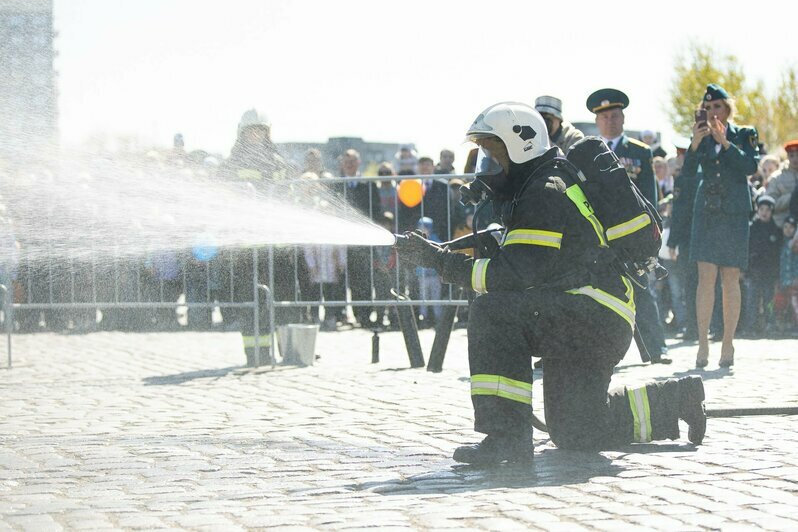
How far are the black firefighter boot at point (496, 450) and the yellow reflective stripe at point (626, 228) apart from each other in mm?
998

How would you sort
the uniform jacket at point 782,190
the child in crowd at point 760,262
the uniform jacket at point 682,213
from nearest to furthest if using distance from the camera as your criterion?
A: the uniform jacket at point 682,213, the child in crowd at point 760,262, the uniform jacket at point 782,190

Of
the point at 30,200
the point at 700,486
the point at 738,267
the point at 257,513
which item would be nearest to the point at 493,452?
the point at 700,486

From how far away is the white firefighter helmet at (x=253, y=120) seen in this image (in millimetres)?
10227

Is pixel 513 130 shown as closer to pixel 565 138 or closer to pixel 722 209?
pixel 565 138

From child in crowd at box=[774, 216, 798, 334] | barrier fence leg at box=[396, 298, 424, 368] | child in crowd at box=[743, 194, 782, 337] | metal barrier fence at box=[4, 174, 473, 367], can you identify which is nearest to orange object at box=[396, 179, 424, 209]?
metal barrier fence at box=[4, 174, 473, 367]

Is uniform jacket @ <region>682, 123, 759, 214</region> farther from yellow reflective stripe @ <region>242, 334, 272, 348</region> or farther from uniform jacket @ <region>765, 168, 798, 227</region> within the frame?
uniform jacket @ <region>765, 168, 798, 227</region>

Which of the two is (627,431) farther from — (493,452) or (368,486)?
(368,486)

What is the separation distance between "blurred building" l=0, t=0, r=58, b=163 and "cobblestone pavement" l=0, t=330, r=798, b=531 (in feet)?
8.77

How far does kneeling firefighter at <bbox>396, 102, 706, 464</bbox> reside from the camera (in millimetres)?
5629

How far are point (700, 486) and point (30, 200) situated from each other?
8.15m

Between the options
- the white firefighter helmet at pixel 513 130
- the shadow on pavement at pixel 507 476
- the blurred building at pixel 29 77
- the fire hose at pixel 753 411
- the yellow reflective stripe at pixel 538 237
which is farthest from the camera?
the blurred building at pixel 29 77

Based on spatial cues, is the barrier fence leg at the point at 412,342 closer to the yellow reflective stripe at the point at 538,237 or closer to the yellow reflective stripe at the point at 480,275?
the yellow reflective stripe at the point at 480,275

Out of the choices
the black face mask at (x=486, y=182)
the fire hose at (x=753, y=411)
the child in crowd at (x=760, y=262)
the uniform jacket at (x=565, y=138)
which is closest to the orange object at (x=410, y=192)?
the uniform jacket at (x=565, y=138)

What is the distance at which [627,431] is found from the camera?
6.02 m
